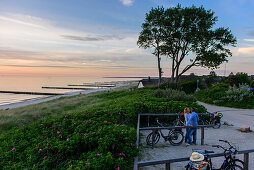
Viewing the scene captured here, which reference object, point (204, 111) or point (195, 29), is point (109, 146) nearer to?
point (204, 111)

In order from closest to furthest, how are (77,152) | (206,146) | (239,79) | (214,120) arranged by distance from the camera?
(77,152), (206,146), (214,120), (239,79)

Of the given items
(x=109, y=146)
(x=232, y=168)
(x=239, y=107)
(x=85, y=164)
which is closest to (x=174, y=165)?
(x=232, y=168)

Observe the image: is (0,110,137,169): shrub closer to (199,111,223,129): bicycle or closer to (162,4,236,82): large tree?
(199,111,223,129): bicycle

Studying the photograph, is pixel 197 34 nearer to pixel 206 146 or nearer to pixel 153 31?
pixel 153 31

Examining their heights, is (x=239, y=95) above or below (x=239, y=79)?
below

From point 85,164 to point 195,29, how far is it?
2850 centimetres

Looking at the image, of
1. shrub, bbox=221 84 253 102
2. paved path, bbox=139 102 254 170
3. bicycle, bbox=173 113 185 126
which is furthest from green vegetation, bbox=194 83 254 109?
bicycle, bbox=173 113 185 126

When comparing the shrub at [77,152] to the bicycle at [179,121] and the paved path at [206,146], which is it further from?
the bicycle at [179,121]

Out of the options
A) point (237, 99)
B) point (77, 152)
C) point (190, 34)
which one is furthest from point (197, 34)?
point (77, 152)

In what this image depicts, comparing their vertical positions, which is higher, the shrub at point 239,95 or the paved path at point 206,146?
the shrub at point 239,95

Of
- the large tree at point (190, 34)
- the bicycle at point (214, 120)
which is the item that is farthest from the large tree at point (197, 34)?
the bicycle at point (214, 120)

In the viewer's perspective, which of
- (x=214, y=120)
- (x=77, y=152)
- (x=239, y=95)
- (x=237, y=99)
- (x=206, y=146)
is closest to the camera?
(x=77, y=152)

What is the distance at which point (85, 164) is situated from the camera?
12.4ft

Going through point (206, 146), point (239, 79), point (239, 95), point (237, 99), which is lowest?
point (206, 146)
